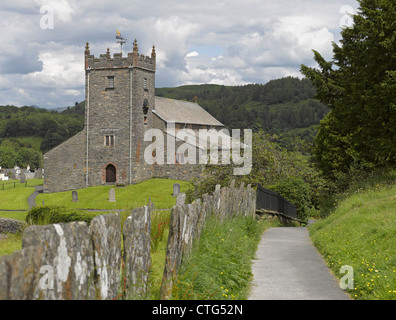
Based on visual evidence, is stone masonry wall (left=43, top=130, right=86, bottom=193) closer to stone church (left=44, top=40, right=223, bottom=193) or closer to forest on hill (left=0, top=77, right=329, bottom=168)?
stone church (left=44, top=40, right=223, bottom=193)

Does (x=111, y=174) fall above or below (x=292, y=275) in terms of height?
above

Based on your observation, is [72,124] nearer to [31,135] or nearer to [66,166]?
[31,135]

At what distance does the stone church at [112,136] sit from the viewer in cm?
5306

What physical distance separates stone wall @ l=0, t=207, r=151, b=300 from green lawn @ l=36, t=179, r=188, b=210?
1369 inches

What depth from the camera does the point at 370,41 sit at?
19.9 meters

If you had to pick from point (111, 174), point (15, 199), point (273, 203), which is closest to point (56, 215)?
point (273, 203)

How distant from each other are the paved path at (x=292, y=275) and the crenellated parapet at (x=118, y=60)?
143 feet

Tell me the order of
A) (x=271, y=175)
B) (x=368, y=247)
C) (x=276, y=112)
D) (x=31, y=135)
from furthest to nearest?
(x=276, y=112) < (x=31, y=135) < (x=271, y=175) < (x=368, y=247)

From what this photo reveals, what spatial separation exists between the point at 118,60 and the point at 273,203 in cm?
3694

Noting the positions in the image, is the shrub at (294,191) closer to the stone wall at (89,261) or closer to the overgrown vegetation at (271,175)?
the overgrown vegetation at (271,175)

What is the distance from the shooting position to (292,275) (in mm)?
8836
